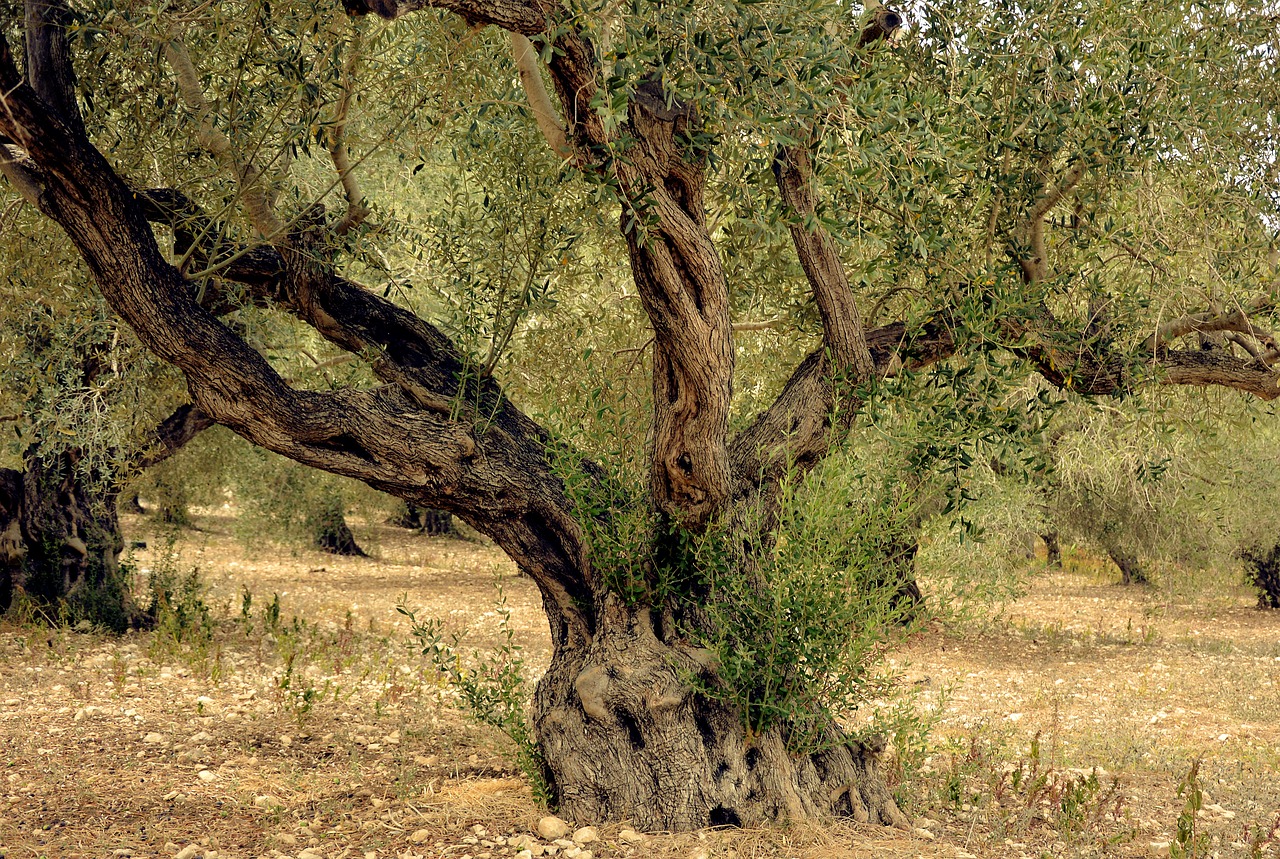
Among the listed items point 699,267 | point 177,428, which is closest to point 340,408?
point 699,267

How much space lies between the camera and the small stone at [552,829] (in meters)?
5.23

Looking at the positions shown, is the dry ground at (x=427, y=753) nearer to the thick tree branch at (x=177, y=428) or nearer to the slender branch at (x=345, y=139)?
the thick tree branch at (x=177, y=428)

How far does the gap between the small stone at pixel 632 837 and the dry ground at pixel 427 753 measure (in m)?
0.03

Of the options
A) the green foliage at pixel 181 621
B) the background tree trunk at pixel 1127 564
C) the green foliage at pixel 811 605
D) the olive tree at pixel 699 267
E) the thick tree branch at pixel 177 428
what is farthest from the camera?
the background tree trunk at pixel 1127 564

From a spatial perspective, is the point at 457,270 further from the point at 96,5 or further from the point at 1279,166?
the point at 1279,166

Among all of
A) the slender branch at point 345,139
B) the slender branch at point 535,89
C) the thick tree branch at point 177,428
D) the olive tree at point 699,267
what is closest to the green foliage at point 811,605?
the olive tree at point 699,267

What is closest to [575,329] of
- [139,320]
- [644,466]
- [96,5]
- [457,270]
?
[457,270]

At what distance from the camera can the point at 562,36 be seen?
429cm

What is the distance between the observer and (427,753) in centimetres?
696

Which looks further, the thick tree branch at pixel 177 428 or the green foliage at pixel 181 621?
the thick tree branch at pixel 177 428

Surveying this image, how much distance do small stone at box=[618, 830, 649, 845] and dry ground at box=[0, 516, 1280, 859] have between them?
0.03 metres

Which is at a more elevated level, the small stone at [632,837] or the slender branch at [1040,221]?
the slender branch at [1040,221]

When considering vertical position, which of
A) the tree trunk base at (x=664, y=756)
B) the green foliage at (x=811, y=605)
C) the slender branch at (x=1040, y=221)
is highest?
the slender branch at (x=1040, y=221)

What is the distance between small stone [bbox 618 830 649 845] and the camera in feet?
16.8
